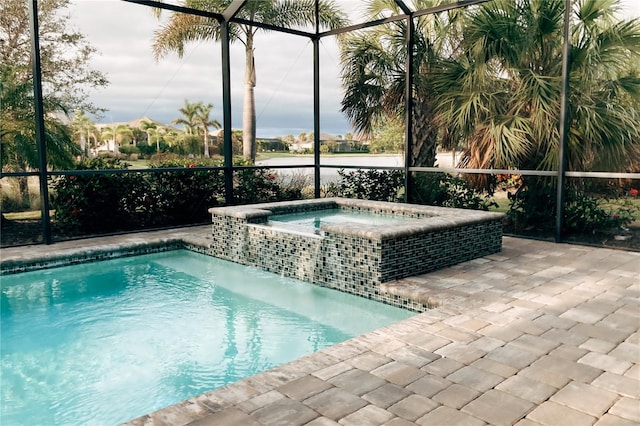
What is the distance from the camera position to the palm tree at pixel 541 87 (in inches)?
243

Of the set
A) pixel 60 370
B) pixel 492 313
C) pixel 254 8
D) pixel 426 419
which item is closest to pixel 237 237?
pixel 60 370

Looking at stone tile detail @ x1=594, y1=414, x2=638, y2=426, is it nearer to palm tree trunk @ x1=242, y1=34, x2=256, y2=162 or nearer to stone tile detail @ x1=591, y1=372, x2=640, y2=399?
stone tile detail @ x1=591, y1=372, x2=640, y2=399

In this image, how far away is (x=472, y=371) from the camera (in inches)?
98.0

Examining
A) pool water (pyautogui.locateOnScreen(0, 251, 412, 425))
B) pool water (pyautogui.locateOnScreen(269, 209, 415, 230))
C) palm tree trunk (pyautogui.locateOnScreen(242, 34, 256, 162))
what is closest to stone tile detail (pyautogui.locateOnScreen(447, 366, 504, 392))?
pool water (pyautogui.locateOnScreen(0, 251, 412, 425))

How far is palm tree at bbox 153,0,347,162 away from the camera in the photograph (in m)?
10.8

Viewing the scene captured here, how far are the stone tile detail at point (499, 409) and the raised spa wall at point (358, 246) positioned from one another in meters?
1.59

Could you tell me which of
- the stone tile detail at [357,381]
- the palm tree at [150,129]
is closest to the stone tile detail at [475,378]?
the stone tile detail at [357,381]

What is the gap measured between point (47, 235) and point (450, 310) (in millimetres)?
4998

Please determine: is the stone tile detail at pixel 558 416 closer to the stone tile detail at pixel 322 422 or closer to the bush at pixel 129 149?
the stone tile detail at pixel 322 422

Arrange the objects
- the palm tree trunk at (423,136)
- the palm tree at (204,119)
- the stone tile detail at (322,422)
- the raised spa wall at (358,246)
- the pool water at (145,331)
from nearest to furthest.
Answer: the stone tile detail at (322,422) < the pool water at (145,331) < the raised spa wall at (358,246) < the palm tree trunk at (423,136) < the palm tree at (204,119)

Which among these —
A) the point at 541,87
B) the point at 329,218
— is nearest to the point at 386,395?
the point at 329,218

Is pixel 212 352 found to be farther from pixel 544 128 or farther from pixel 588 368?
pixel 544 128

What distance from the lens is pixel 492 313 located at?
11.0 ft

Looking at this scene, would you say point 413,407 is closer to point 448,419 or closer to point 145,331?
point 448,419
